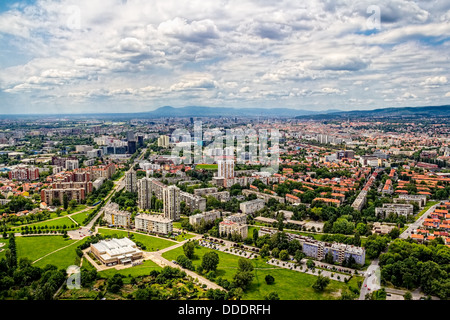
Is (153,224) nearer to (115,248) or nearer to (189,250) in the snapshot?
(115,248)

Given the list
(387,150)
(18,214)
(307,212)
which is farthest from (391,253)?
(387,150)

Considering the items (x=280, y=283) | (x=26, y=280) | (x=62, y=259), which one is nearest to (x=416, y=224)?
(x=280, y=283)

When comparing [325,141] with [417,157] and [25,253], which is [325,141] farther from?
[25,253]

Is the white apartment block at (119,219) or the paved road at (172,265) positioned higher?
the white apartment block at (119,219)

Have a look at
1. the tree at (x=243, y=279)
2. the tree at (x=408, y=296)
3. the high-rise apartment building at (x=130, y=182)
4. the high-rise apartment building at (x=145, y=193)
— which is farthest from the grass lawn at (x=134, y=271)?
the high-rise apartment building at (x=130, y=182)

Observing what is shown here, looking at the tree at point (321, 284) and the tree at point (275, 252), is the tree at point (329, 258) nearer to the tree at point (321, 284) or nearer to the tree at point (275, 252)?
the tree at point (275, 252)

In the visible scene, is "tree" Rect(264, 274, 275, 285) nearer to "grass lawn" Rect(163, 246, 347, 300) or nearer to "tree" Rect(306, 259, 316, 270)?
"grass lawn" Rect(163, 246, 347, 300)
